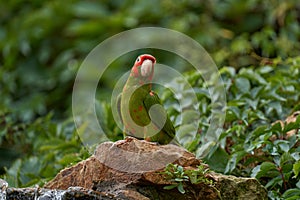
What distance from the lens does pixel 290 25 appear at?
20.5 ft

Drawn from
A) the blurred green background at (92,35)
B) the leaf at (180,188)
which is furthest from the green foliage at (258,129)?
the blurred green background at (92,35)

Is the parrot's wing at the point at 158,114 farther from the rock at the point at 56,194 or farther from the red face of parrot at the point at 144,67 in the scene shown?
the rock at the point at 56,194

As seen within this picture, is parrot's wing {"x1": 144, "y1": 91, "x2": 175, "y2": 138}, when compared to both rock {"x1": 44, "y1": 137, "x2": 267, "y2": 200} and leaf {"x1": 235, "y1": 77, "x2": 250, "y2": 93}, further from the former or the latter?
leaf {"x1": 235, "y1": 77, "x2": 250, "y2": 93}

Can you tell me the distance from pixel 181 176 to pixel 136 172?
20cm

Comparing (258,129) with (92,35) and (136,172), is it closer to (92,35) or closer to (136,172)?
(136,172)

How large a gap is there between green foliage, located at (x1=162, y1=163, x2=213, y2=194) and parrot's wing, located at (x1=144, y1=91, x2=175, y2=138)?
0.38 meters

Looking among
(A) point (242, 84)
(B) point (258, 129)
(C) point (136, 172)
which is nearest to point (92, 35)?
(A) point (242, 84)

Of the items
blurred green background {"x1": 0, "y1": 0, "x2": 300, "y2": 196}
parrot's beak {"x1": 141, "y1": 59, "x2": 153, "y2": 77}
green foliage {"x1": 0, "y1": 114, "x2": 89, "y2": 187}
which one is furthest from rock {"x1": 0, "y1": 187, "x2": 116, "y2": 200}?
blurred green background {"x1": 0, "y1": 0, "x2": 300, "y2": 196}

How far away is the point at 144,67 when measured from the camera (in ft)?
9.51

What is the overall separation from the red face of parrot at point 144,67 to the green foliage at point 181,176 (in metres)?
0.52

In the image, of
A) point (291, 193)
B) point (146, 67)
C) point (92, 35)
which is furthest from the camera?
point (92, 35)

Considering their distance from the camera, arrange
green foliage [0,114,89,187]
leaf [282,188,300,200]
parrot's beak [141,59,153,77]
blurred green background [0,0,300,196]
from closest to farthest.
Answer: parrot's beak [141,59,153,77] < leaf [282,188,300,200] < green foliage [0,114,89,187] < blurred green background [0,0,300,196]

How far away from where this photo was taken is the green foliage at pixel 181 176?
8.61 feet

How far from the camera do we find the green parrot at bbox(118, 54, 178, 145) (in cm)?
291
